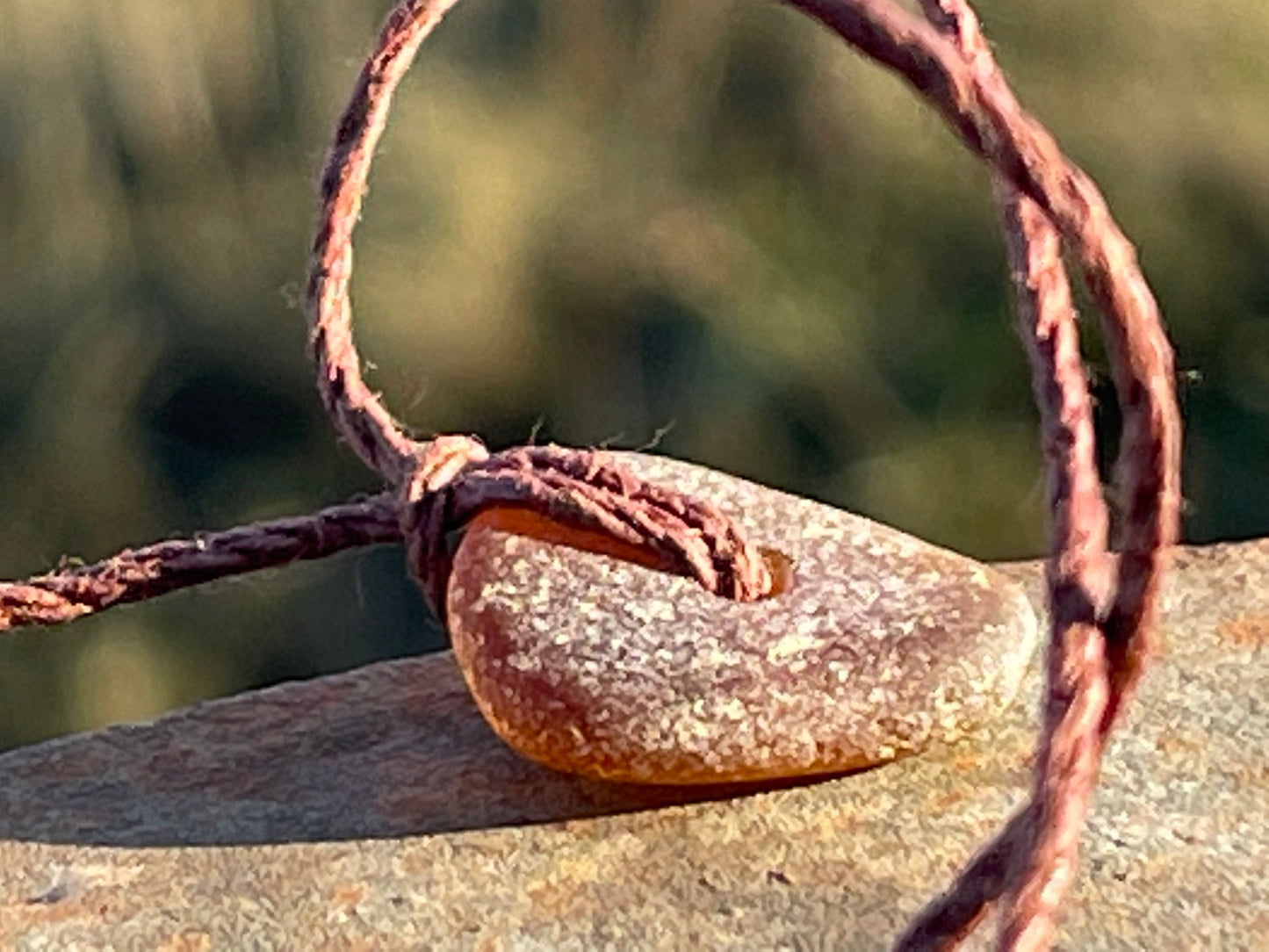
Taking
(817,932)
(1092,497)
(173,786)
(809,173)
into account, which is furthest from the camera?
(809,173)

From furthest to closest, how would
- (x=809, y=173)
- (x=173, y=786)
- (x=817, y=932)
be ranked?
(x=809, y=173)
(x=173, y=786)
(x=817, y=932)

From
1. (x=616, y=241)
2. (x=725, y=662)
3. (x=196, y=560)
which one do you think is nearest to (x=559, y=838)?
(x=725, y=662)

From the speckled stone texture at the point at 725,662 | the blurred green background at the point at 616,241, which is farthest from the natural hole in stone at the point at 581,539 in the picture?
the blurred green background at the point at 616,241

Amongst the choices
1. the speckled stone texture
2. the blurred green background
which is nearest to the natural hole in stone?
the speckled stone texture

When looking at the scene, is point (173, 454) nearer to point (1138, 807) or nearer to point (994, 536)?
point (994, 536)

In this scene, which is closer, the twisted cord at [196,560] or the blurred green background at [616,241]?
the twisted cord at [196,560]

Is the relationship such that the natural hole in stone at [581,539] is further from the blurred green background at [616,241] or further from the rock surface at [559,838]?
the blurred green background at [616,241]

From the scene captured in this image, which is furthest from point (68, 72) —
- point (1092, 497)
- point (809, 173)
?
point (1092, 497)
